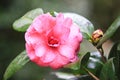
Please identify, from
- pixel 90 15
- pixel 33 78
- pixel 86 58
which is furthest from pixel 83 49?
pixel 90 15

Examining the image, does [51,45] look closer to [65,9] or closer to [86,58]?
[86,58]

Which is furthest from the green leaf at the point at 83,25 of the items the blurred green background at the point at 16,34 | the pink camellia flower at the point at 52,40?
the blurred green background at the point at 16,34

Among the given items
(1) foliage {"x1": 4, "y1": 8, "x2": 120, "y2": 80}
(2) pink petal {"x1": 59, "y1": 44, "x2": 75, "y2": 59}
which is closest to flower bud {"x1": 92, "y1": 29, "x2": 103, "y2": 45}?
(1) foliage {"x1": 4, "y1": 8, "x2": 120, "y2": 80}

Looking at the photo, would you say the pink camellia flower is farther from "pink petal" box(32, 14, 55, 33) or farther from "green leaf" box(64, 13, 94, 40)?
"green leaf" box(64, 13, 94, 40)

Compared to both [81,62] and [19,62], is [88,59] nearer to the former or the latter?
[81,62]

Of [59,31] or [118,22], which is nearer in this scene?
[59,31]

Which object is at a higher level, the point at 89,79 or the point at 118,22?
the point at 118,22
